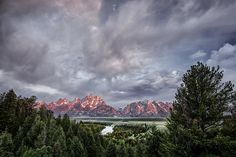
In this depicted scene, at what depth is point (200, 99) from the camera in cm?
2822

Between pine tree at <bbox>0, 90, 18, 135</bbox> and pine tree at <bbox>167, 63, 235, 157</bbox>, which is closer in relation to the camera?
pine tree at <bbox>167, 63, 235, 157</bbox>

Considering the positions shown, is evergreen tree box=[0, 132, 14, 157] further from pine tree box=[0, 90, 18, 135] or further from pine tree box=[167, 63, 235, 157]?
pine tree box=[0, 90, 18, 135]

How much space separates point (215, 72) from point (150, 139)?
592 inches

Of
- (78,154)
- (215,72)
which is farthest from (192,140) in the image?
(78,154)

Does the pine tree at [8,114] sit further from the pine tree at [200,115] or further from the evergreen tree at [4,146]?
the pine tree at [200,115]

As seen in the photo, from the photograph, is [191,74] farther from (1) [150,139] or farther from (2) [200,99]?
(1) [150,139]

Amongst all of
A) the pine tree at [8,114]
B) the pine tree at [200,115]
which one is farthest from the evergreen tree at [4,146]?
the pine tree at [8,114]

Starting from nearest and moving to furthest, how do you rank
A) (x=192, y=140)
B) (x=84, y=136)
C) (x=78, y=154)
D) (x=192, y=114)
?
(x=192, y=140)
(x=192, y=114)
(x=78, y=154)
(x=84, y=136)

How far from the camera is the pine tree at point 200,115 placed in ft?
87.3

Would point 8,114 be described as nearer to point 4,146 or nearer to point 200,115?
point 4,146

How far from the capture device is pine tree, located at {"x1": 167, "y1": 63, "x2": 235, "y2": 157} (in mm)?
26609

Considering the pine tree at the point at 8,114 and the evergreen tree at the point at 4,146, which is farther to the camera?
the pine tree at the point at 8,114

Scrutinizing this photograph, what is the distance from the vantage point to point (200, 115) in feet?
91.0

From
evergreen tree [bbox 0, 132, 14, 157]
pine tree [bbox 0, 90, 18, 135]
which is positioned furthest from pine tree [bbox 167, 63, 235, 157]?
pine tree [bbox 0, 90, 18, 135]
